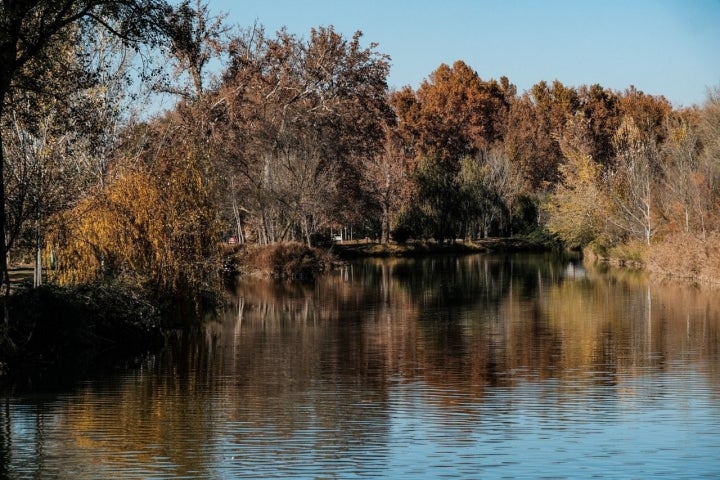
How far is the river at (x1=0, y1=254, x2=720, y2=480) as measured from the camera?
1191 cm

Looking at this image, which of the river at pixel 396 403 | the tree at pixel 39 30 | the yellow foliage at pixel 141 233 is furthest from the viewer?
the yellow foliage at pixel 141 233

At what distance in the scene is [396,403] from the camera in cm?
1591

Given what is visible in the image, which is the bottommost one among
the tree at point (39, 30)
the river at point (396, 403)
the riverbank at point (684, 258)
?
the river at point (396, 403)

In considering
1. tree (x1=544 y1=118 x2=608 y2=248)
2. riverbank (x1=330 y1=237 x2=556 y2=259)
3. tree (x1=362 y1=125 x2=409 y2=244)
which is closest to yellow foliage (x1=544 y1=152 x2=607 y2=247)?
tree (x1=544 y1=118 x2=608 y2=248)

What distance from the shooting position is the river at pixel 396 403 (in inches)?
469

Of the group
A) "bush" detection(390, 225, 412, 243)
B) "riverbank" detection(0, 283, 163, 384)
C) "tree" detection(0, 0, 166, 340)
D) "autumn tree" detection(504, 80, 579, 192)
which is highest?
"autumn tree" detection(504, 80, 579, 192)

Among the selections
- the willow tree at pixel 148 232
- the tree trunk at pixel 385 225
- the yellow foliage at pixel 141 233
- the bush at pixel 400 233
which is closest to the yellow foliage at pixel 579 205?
the bush at pixel 400 233

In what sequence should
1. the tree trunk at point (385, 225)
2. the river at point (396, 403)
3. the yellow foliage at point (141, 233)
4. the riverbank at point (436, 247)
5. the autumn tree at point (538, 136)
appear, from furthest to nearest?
the autumn tree at point (538, 136), the tree trunk at point (385, 225), the riverbank at point (436, 247), the yellow foliage at point (141, 233), the river at point (396, 403)

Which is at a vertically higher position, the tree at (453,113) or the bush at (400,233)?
the tree at (453,113)

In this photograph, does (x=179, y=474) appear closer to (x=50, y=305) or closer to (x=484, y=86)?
(x=50, y=305)

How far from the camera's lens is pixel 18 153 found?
21.0 m

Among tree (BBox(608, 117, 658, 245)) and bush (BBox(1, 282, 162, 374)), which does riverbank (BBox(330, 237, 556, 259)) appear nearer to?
tree (BBox(608, 117, 658, 245))

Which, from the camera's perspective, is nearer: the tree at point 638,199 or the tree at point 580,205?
the tree at point 638,199

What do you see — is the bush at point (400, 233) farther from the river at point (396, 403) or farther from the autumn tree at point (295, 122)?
the river at point (396, 403)
